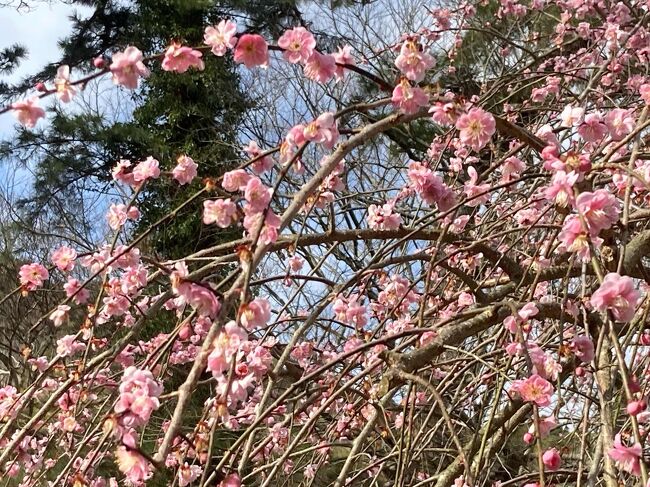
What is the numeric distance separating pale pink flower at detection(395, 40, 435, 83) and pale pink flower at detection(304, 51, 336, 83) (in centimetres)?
12

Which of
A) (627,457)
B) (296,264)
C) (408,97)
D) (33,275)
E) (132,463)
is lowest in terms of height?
(132,463)

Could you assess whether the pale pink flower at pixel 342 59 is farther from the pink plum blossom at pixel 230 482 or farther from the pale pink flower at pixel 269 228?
the pink plum blossom at pixel 230 482

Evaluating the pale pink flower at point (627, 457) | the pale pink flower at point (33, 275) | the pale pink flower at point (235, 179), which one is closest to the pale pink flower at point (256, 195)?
the pale pink flower at point (235, 179)

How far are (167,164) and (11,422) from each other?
6.12 metres

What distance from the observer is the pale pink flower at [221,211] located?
1232 millimetres

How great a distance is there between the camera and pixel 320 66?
1.32m

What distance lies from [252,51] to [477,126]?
484 millimetres

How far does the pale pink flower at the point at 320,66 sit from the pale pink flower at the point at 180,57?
0.64 feet

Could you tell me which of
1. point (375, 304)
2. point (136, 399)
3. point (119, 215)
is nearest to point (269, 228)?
point (136, 399)

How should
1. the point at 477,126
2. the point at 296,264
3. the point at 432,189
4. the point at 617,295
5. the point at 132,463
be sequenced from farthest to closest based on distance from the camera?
1. the point at 296,264
2. the point at 432,189
3. the point at 477,126
4. the point at 617,295
5. the point at 132,463

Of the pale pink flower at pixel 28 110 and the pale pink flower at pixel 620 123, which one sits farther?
the pale pink flower at pixel 620 123

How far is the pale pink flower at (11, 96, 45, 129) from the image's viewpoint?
1.29 m

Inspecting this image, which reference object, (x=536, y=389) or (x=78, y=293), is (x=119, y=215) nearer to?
(x=78, y=293)

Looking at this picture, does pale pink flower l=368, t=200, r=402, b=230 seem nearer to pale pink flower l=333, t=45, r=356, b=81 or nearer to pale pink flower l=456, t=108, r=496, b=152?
pale pink flower l=456, t=108, r=496, b=152
